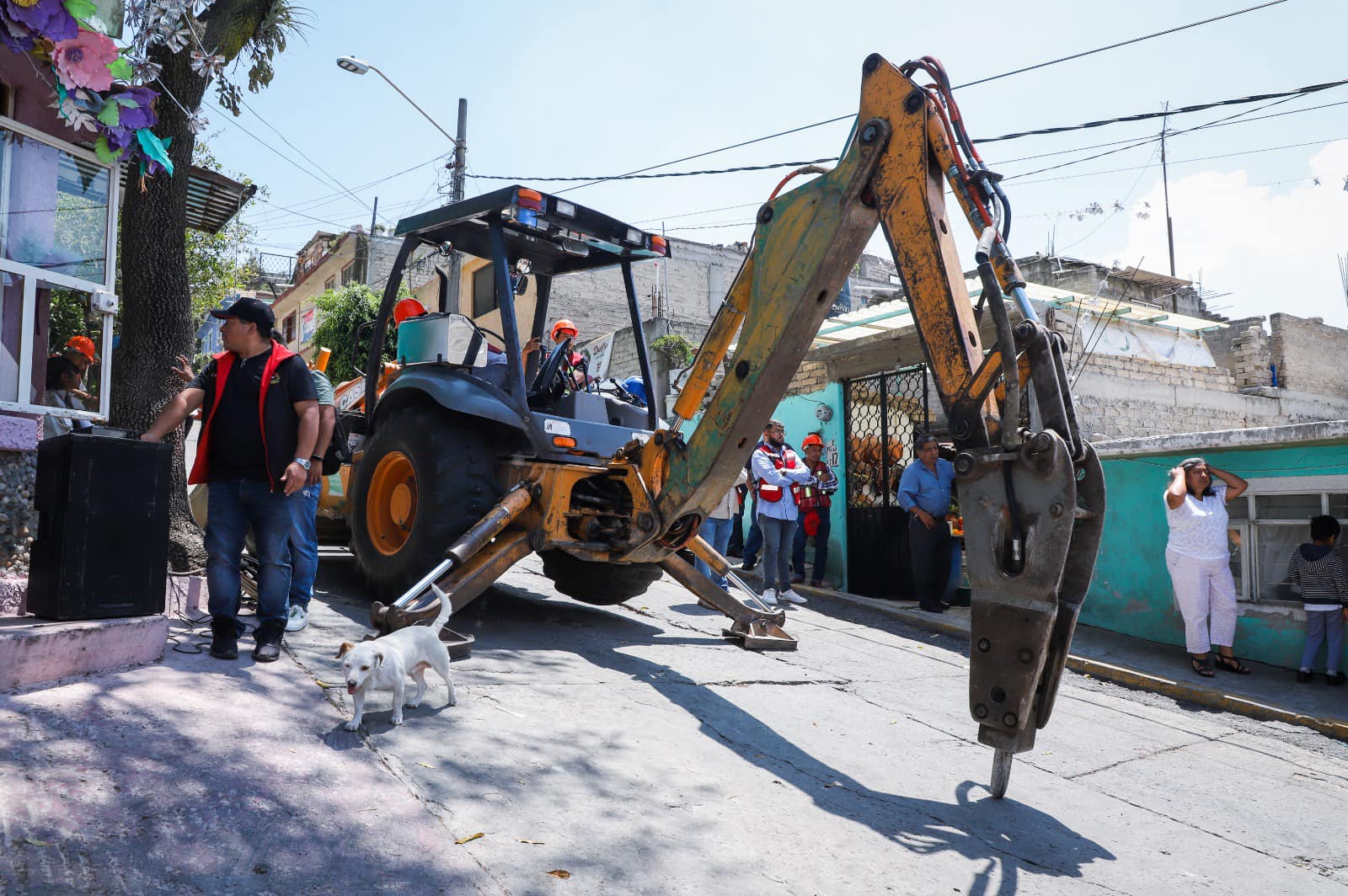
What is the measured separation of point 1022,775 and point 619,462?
2751 millimetres

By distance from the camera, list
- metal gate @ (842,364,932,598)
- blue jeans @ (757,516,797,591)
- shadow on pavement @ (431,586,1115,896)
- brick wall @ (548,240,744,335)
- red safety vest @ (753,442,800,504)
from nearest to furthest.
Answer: shadow on pavement @ (431,586,1115,896), red safety vest @ (753,442,800,504), blue jeans @ (757,516,797,591), metal gate @ (842,364,932,598), brick wall @ (548,240,744,335)

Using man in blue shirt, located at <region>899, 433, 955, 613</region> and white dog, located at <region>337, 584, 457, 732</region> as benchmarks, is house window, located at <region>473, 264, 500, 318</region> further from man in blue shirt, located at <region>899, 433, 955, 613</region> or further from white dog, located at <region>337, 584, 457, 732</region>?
man in blue shirt, located at <region>899, 433, 955, 613</region>

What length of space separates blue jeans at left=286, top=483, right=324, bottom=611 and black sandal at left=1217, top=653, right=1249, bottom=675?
Result: 6.56m

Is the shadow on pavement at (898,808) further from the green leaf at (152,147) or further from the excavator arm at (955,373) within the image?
the green leaf at (152,147)

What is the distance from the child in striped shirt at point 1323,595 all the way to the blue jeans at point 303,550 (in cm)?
674

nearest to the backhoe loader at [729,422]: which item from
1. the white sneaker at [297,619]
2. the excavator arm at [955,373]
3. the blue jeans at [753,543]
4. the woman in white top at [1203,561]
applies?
the excavator arm at [955,373]

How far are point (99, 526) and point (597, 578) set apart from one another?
3302mm

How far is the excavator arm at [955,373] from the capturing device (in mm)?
3396

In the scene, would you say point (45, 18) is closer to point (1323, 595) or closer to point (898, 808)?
point (898, 808)

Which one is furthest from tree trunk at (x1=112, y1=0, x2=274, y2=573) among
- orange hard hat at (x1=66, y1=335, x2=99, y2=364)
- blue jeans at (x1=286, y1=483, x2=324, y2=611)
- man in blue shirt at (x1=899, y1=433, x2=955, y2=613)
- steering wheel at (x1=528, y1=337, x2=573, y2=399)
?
man in blue shirt at (x1=899, y1=433, x2=955, y2=613)

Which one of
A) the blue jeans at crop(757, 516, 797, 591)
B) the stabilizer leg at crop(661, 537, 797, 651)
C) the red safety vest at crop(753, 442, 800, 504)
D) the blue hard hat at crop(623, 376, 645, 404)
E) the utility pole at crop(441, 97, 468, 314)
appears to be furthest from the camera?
the utility pole at crop(441, 97, 468, 314)

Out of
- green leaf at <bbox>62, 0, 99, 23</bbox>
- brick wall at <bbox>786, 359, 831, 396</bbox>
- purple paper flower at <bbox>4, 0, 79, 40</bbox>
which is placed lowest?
brick wall at <bbox>786, 359, 831, 396</bbox>

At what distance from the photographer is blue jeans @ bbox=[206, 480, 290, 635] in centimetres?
437

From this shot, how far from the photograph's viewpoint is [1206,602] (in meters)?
7.16
